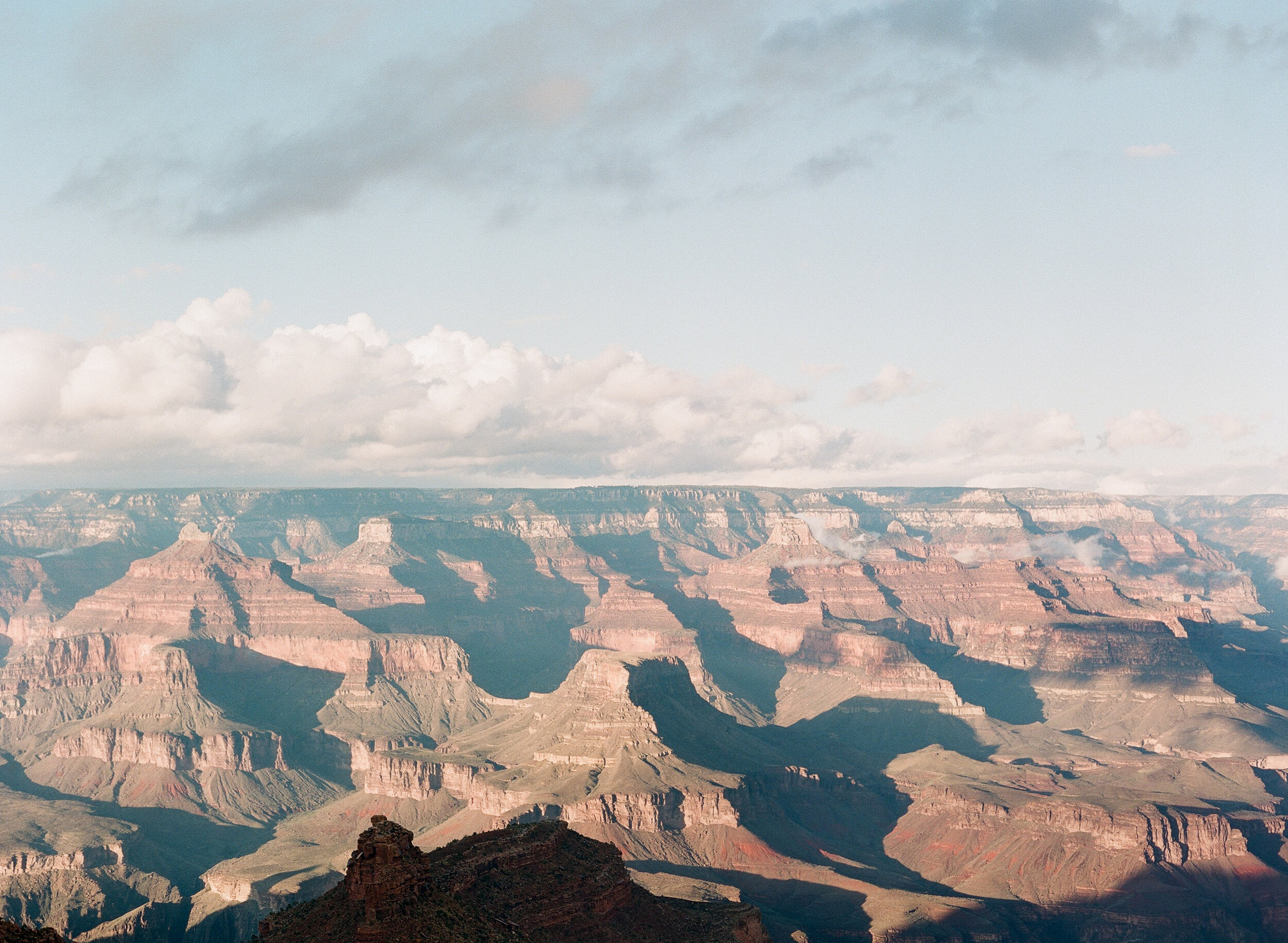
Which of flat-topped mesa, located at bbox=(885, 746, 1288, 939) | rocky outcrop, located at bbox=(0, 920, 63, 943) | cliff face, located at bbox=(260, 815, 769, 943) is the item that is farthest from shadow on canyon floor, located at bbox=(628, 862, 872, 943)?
rocky outcrop, located at bbox=(0, 920, 63, 943)

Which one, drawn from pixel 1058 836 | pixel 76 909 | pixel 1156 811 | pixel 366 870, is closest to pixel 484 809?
pixel 76 909

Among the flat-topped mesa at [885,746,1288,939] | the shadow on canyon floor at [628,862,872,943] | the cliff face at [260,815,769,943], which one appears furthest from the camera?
the flat-topped mesa at [885,746,1288,939]

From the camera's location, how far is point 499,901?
9062 cm

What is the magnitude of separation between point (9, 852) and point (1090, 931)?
149m

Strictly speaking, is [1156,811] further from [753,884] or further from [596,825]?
[596,825]

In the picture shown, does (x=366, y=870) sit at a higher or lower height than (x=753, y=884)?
higher

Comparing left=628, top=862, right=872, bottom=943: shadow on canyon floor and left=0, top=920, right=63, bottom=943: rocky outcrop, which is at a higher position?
left=0, top=920, right=63, bottom=943: rocky outcrop

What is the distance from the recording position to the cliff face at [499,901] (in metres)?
66.2

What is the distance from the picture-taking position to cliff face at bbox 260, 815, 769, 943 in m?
66.2

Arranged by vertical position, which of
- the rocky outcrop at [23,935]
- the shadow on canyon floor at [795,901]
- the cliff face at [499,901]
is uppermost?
the rocky outcrop at [23,935]

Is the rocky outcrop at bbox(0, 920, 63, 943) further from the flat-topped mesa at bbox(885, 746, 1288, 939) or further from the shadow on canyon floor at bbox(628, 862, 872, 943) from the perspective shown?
the flat-topped mesa at bbox(885, 746, 1288, 939)

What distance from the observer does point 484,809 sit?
19512cm

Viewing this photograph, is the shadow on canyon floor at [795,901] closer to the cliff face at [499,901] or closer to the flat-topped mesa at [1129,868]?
the flat-topped mesa at [1129,868]

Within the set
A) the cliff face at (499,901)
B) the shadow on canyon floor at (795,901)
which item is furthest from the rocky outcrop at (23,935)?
the shadow on canyon floor at (795,901)
